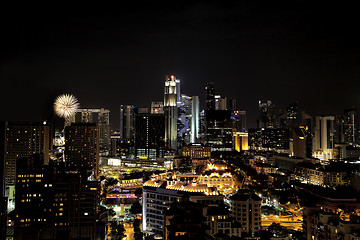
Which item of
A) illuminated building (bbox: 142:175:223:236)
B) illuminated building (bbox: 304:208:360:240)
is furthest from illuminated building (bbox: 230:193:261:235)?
illuminated building (bbox: 304:208:360:240)

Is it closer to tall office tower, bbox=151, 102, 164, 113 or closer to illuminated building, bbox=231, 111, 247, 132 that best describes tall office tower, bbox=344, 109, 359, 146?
illuminated building, bbox=231, 111, 247, 132

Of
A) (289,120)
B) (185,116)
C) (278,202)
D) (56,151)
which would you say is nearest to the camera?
(278,202)

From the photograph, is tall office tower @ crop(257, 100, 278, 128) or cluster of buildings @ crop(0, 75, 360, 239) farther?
tall office tower @ crop(257, 100, 278, 128)

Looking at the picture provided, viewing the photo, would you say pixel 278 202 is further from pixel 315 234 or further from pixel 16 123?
pixel 16 123

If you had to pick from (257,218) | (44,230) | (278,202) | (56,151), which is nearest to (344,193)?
(278,202)

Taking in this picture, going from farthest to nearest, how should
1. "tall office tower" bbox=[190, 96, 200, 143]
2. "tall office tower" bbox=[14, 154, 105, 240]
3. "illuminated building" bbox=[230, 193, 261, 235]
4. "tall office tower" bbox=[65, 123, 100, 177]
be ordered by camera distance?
"tall office tower" bbox=[190, 96, 200, 143]
"tall office tower" bbox=[65, 123, 100, 177]
"tall office tower" bbox=[14, 154, 105, 240]
"illuminated building" bbox=[230, 193, 261, 235]

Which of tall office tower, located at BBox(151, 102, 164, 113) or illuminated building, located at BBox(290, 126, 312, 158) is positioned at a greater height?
tall office tower, located at BBox(151, 102, 164, 113)

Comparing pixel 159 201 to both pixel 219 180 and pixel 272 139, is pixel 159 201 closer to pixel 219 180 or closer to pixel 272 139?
pixel 219 180

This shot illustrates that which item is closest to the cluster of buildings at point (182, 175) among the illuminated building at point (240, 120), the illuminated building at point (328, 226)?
the illuminated building at point (328, 226)
